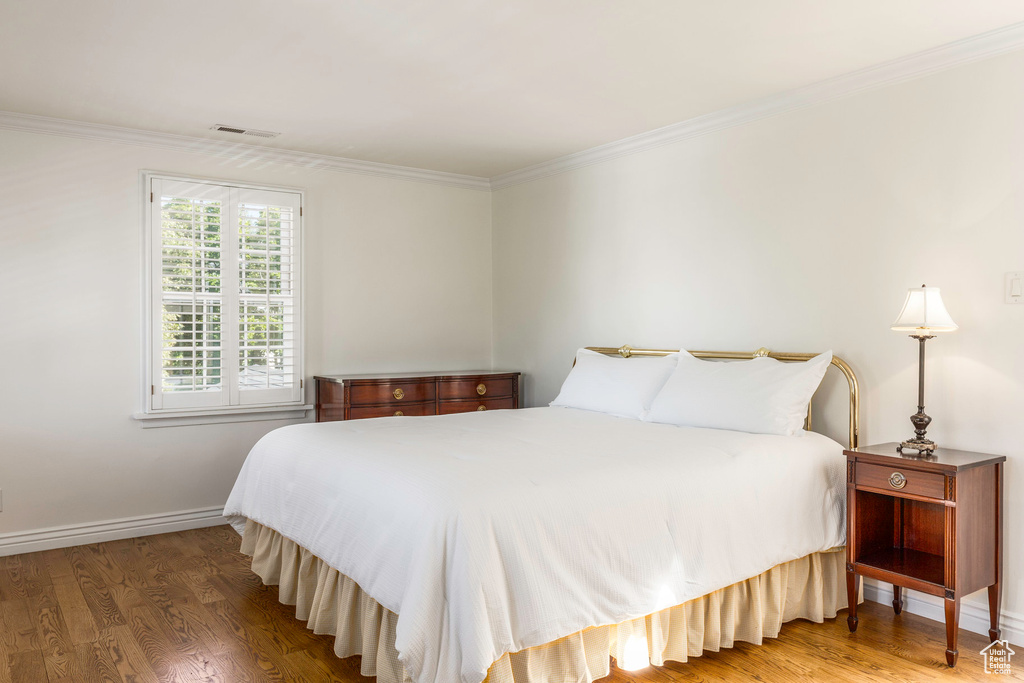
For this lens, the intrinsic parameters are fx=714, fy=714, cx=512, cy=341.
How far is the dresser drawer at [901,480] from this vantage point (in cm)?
268

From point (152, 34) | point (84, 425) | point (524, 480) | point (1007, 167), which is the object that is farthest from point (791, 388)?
point (84, 425)

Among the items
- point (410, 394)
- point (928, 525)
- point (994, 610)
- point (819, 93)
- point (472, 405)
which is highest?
point (819, 93)

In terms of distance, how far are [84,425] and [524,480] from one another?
318cm

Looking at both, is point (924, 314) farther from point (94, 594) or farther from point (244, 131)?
point (94, 594)

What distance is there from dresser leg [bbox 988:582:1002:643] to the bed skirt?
538 millimetres

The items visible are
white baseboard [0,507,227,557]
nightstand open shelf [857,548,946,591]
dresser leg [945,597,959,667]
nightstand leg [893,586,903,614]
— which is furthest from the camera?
white baseboard [0,507,227,557]

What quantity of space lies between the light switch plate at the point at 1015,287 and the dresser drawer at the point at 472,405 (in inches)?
118

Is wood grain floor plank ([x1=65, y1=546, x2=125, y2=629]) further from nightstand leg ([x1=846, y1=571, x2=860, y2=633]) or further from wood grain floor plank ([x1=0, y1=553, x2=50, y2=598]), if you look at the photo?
nightstand leg ([x1=846, y1=571, x2=860, y2=633])

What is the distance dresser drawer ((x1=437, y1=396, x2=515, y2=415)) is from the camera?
5.02 m

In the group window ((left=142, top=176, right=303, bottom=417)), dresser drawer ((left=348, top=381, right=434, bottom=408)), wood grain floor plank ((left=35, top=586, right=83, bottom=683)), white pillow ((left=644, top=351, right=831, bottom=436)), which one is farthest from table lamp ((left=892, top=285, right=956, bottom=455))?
window ((left=142, top=176, right=303, bottom=417))

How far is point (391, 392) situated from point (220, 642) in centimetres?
219

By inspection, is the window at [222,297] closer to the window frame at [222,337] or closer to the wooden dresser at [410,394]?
the window frame at [222,337]

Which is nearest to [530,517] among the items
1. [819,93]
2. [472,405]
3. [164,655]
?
[164,655]

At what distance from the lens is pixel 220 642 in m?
2.82
